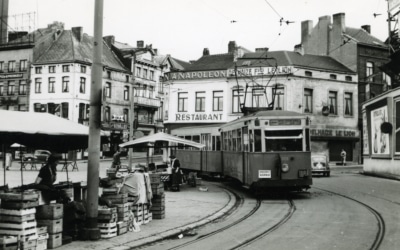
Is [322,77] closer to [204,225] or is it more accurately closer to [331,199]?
[331,199]

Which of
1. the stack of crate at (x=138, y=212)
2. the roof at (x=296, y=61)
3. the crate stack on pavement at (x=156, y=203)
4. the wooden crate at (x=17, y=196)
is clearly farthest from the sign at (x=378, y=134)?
the wooden crate at (x=17, y=196)

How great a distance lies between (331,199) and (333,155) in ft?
98.9

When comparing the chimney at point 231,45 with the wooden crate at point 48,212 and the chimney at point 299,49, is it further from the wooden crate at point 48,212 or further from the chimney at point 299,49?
the wooden crate at point 48,212

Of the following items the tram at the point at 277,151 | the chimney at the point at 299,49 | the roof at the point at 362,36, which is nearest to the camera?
the tram at the point at 277,151

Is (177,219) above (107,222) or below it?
below

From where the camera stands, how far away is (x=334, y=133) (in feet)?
148

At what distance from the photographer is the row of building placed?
44000 mm

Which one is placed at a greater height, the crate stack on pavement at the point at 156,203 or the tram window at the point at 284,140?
the tram window at the point at 284,140

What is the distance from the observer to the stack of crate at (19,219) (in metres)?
7.70

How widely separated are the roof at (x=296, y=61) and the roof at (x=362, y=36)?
3.75 metres

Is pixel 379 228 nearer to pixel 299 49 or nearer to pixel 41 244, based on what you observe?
pixel 41 244

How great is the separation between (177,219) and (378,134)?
23.8 m

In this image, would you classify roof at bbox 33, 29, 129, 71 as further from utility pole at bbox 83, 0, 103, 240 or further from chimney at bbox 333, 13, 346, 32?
utility pole at bbox 83, 0, 103, 240

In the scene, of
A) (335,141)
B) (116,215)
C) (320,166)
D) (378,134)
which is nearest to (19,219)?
(116,215)
